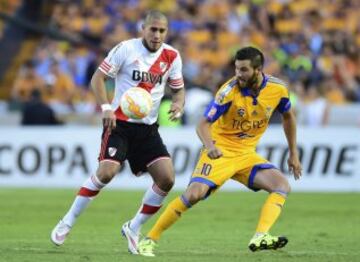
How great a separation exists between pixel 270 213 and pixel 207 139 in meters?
0.93

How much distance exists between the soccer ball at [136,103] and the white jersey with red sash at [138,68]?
120 millimetres

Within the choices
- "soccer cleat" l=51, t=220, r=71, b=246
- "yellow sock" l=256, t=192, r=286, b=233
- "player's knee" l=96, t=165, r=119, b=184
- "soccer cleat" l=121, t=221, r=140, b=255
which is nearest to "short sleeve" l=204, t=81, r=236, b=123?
"yellow sock" l=256, t=192, r=286, b=233

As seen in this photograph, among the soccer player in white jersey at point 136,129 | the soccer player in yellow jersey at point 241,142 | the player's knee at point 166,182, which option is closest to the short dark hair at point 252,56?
the soccer player in yellow jersey at point 241,142

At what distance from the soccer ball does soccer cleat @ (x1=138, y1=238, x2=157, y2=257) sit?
48.2 inches

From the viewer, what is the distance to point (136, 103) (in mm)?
10766

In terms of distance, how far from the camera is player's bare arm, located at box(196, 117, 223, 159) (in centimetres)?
1034

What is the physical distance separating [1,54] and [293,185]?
7228mm

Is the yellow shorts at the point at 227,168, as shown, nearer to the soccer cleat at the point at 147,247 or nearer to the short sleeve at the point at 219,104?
the short sleeve at the point at 219,104

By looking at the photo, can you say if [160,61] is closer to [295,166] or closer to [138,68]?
[138,68]

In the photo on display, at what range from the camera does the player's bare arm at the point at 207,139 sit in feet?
33.9

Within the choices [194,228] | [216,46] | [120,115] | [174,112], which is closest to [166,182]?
[174,112]

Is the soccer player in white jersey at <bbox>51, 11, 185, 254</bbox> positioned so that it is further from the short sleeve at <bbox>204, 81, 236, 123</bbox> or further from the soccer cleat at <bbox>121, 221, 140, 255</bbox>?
the short sleeve at <bbox>204, 81, 236, 123</bbox>

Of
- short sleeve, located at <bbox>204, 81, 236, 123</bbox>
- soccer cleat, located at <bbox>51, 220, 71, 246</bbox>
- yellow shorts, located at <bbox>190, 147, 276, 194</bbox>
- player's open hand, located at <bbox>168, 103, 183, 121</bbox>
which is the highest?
short sleeve, located at <bbox>204, 81, 236, 123</bbox>

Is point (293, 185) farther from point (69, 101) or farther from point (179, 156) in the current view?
point (69, 101)
